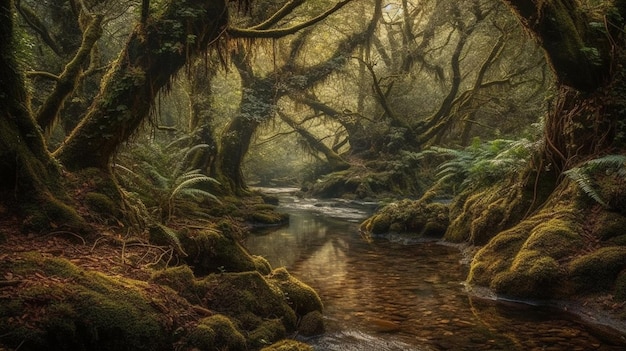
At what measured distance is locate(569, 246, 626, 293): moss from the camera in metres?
6.39

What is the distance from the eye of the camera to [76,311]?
3.69 m

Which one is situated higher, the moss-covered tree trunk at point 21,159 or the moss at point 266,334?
the moss-covered tree trunk at point 21,159

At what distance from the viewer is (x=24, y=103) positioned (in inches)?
230

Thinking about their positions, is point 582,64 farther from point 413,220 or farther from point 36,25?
point 36,25

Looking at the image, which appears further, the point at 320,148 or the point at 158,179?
the point at 320,148

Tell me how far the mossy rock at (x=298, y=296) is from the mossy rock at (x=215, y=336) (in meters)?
1.33

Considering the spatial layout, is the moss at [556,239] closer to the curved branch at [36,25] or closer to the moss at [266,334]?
the moss at [266,334]

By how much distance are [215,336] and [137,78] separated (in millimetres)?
4204

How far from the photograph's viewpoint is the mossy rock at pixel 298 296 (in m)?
6.05

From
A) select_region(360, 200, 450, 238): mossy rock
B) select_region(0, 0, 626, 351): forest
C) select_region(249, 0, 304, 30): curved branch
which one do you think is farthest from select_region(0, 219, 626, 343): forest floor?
select_region(360, 200, 450, 238): mossy rock

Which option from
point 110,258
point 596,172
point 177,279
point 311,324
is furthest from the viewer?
point 596,172

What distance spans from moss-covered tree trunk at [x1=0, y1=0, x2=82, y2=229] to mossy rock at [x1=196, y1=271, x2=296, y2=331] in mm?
1832

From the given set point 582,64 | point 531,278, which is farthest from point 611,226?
point 582,64

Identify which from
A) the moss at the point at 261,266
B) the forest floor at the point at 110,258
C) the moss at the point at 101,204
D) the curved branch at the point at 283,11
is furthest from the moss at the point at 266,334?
the curved branch at the point at 283,11
